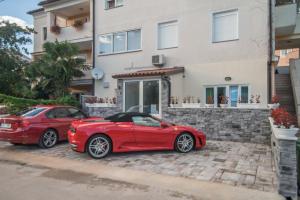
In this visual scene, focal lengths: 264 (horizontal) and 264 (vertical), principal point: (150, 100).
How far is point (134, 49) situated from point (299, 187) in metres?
12.1

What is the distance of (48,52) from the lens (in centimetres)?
1631

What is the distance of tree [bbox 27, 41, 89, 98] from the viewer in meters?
15.9

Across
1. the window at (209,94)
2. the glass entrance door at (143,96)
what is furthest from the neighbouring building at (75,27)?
the window at (209,94)

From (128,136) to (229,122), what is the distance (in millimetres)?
4720

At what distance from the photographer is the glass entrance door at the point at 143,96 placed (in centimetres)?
1273

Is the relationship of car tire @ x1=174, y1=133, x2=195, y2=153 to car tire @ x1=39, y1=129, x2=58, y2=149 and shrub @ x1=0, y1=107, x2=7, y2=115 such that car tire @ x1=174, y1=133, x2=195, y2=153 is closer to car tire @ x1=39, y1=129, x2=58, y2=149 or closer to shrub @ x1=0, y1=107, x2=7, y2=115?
car tire @ x1=39, y1=129, x2=58, y2=149

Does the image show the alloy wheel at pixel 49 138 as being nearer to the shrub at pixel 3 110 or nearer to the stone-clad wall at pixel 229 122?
the stone-clad wall at pixel 229 122

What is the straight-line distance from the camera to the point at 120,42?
16.5 m

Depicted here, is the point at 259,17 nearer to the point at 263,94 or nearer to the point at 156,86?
the point at 263,94

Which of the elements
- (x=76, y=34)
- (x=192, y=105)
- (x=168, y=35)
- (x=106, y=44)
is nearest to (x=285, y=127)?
(x=192, y=105)

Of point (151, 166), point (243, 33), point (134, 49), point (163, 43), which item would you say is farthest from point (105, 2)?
point (151, 166)

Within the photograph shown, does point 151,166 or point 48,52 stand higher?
point 48,52

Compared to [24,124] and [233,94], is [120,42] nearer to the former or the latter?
[233,94]

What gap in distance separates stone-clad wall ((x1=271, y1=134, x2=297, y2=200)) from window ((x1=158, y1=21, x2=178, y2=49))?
10.1 meters
